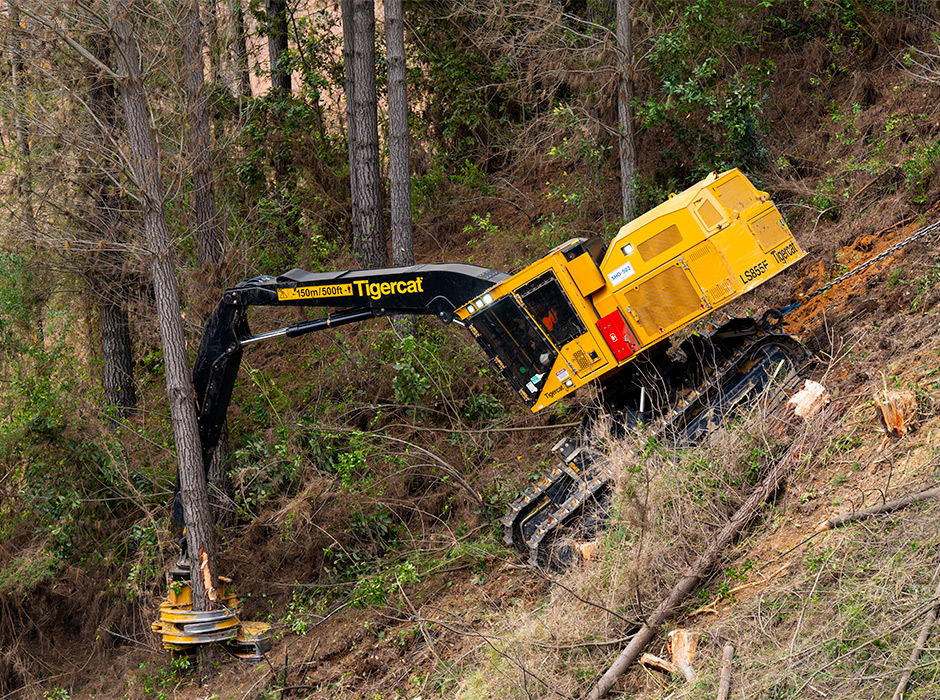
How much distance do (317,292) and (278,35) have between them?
10957 mm

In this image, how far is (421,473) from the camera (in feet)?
40.1

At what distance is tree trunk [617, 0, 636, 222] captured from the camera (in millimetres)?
14055

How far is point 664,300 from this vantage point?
31.9 feet

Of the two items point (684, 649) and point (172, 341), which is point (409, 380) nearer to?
point (172, 341)

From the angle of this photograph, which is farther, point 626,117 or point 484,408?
point 626,117

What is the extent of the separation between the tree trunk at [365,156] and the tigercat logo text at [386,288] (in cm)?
545

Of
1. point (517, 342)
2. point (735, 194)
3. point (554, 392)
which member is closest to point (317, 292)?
point (517, 342)

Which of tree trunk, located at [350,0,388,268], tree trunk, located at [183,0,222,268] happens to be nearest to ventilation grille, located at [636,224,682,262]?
tree trunk, located at [183,0,222,268]

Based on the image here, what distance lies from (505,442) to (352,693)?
14.1 ft

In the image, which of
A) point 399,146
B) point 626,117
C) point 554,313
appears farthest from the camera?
point 399,146

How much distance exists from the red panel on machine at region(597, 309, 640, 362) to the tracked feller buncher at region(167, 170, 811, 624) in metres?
0.02

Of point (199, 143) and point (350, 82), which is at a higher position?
point (350, 82)

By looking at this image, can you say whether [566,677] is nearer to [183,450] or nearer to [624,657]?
[624,657]

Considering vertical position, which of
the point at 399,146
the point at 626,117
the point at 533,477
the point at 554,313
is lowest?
the point at 533,477
